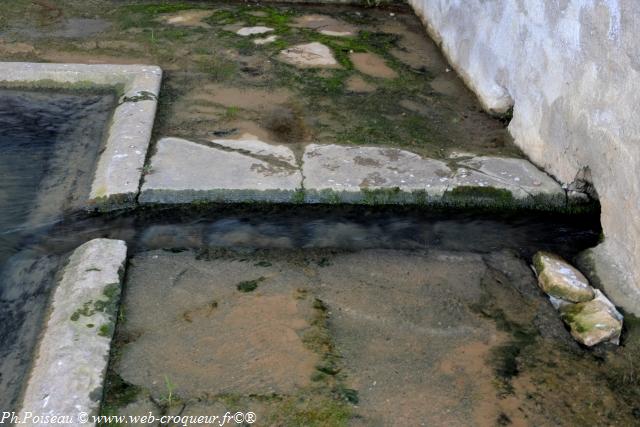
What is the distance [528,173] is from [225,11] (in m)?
2.65

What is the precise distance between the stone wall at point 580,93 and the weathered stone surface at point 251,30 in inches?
54.2

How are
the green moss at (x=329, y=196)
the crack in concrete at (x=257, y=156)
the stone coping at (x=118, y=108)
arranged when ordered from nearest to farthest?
the stone coping at (x=118, y=108) → the green moss at (x=329, y=196) → the crack in concrete at (x=257, y=156)

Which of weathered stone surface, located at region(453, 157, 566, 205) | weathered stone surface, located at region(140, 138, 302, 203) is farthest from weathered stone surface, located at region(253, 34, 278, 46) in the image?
weathered stone surface, located at region(453, 157, 566, 205)

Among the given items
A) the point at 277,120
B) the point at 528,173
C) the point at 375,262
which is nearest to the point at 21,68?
the point at 277,120

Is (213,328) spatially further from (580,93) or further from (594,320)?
(580,93)

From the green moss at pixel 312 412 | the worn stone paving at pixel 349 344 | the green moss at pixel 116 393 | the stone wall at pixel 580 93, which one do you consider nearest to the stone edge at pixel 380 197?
the stone wall at pixel 580 93

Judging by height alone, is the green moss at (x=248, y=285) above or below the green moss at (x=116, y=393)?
below

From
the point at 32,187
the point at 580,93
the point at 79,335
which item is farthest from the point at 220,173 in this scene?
the point at 580,93

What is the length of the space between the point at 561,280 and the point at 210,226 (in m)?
1.24

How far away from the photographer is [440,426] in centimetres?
176

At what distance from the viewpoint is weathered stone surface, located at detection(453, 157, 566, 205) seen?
2.81m

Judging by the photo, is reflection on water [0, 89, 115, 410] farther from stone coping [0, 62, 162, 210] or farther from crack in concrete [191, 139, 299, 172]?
crack in concrete [191, 139, 299, 172]

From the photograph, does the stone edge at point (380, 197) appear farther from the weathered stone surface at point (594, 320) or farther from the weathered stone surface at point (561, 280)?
the weathered stone surface at point (594, 320)

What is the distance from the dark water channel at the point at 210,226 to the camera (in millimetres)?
2441
